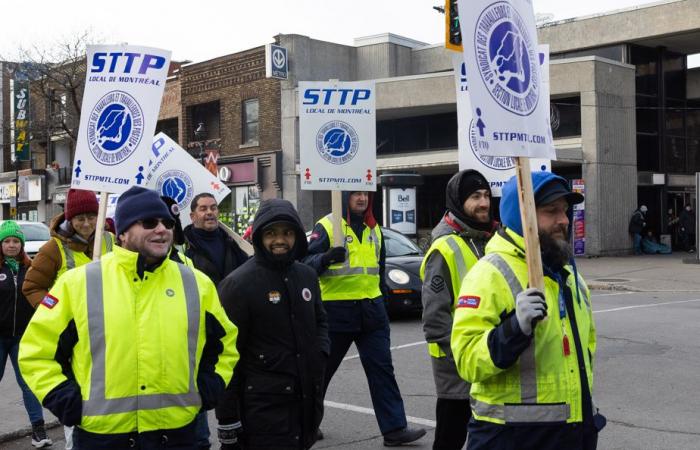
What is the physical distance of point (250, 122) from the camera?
35.9 metres

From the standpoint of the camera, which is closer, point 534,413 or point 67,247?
point 534,413

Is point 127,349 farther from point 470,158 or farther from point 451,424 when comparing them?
point 470,158

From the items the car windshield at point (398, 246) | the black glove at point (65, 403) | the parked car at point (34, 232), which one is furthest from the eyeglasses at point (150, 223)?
the parked car at point (34, 232)

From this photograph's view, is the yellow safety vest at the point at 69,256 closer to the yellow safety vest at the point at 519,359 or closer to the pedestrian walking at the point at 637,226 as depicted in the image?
the yellow safety vest at the point at 519,359

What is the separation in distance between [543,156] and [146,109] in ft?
11.0

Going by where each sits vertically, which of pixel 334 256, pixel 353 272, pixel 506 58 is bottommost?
pixel 353 272

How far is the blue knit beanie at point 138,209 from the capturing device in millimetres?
3769

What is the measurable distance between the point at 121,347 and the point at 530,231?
66.5 inches

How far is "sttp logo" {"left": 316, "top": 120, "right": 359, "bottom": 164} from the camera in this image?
25.3 ft

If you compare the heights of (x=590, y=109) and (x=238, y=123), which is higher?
(x=238, y=123)

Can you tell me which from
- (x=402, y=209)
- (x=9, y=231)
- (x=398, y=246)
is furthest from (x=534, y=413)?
→ (x=402, y=209)

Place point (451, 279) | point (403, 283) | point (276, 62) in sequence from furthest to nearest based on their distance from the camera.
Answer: point (276, 62)
point (403, 283)
point (451, 279)

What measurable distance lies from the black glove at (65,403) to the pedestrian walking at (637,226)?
1052 inches

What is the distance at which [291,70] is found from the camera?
1351 inches
